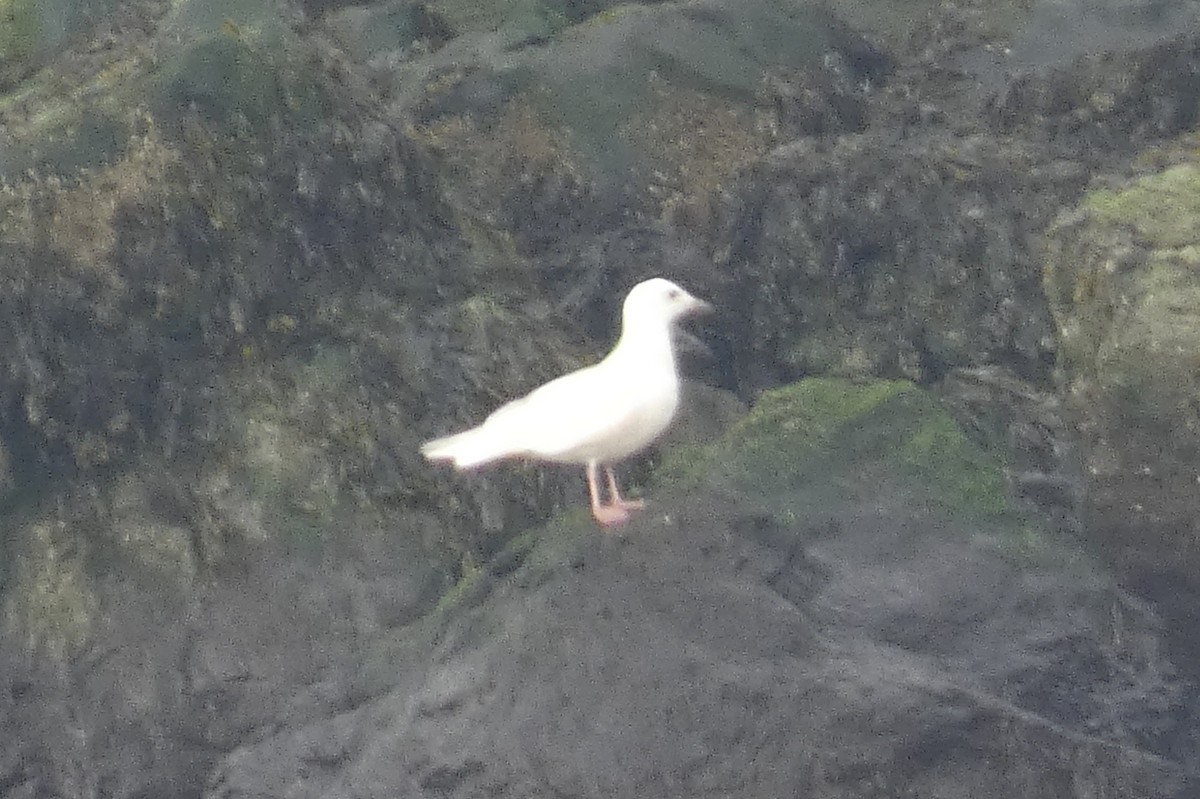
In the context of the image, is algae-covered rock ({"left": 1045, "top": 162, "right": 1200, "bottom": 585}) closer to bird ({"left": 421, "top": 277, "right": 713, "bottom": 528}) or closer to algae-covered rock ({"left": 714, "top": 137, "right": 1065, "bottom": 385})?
bird ({"left": 421, "top": 277, "right": 713, "bottom": 528})

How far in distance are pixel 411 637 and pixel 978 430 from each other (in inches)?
117

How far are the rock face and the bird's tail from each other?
44cm

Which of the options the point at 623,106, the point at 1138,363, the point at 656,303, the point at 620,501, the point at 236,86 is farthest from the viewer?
the point at 623,106

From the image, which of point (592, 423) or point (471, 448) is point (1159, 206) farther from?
point (471, 448)

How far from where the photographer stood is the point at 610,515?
6.33 meters

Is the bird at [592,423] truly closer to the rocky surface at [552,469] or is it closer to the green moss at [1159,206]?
the rocky surface at [552,469]

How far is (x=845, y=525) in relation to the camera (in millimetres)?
6375

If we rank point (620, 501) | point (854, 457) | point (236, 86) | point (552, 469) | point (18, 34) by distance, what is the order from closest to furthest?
point (620, 501) < point (854, 457) < point (552, 469) < point (236, 86) < point (18, 34)

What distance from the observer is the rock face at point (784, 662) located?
5.59 m

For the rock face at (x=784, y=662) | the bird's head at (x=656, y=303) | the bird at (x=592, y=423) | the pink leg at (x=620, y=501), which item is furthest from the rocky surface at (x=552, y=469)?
the bird's head at (x=656, y=303)

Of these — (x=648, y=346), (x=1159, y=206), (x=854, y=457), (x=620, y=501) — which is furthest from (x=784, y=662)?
(x=1159, y=206)

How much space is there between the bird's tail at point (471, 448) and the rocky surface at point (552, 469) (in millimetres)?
444

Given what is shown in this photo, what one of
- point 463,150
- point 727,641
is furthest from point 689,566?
point 463,150

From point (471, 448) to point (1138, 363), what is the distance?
2.56 metres
